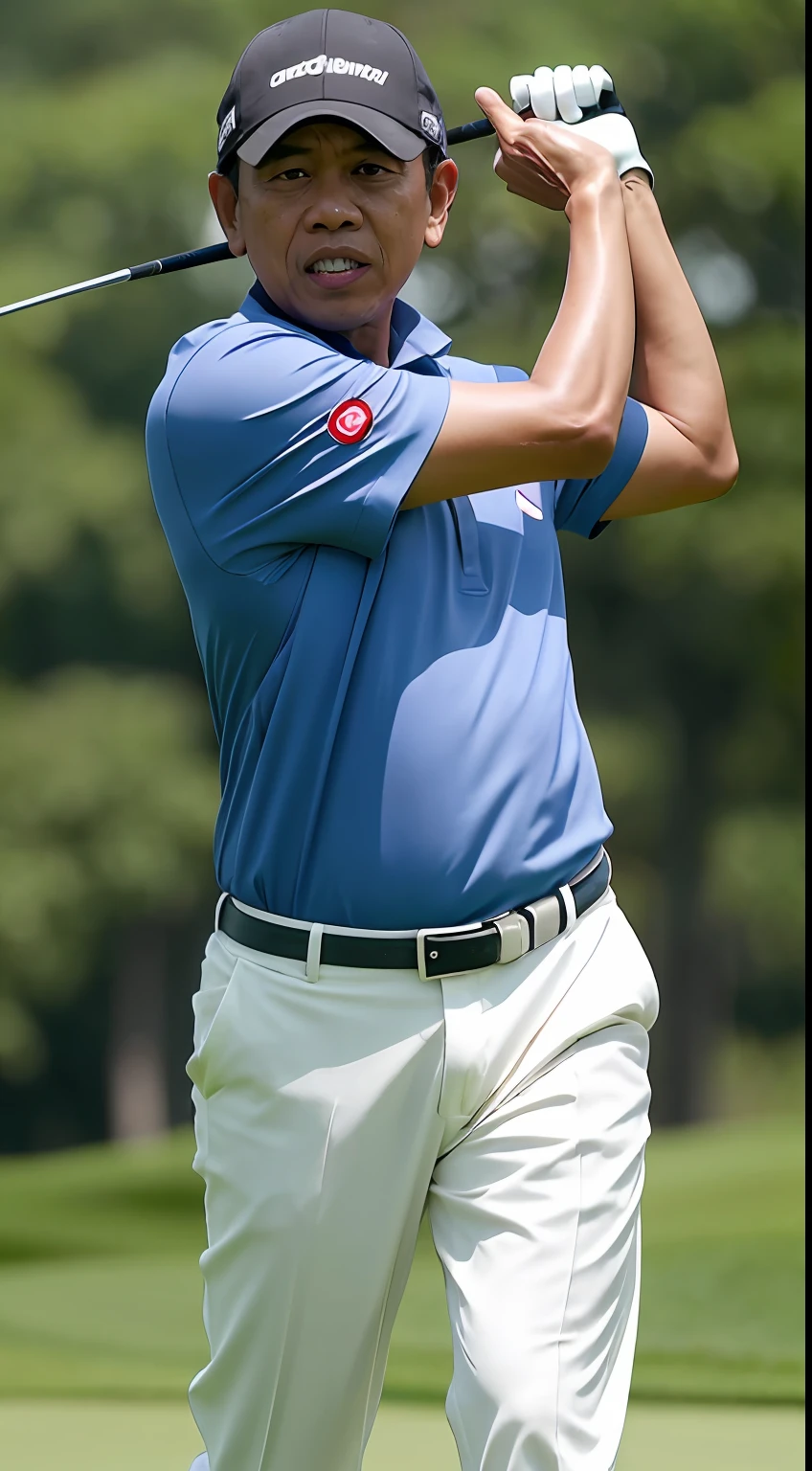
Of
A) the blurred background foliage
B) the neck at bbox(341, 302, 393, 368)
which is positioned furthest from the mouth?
the blurred background foliage

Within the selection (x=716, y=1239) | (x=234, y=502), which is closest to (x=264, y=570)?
(x=234, y=502)

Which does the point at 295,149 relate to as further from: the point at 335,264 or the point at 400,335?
the point at 400,335

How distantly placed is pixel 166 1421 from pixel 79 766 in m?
5.85

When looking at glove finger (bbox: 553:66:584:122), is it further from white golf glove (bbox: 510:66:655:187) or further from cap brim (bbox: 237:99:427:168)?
cap brim (bbox: 237:99:427:168)

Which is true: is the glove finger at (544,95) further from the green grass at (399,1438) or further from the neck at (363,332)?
the green grass at (399,1438)

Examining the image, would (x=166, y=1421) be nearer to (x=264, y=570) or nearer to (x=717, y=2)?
(x=264, y=570)

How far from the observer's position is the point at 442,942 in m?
2.10

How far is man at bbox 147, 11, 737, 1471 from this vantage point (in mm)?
2076

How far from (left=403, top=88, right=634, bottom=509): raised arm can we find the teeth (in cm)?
20

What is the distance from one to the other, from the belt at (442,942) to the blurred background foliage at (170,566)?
752 centimetres

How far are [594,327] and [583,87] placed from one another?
501mm

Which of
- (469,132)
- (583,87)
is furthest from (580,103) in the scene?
(469,132)

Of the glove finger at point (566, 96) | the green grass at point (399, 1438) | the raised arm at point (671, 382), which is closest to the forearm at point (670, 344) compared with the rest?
the raised arm at point (671, 382)

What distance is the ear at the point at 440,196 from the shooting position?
2303 mm
